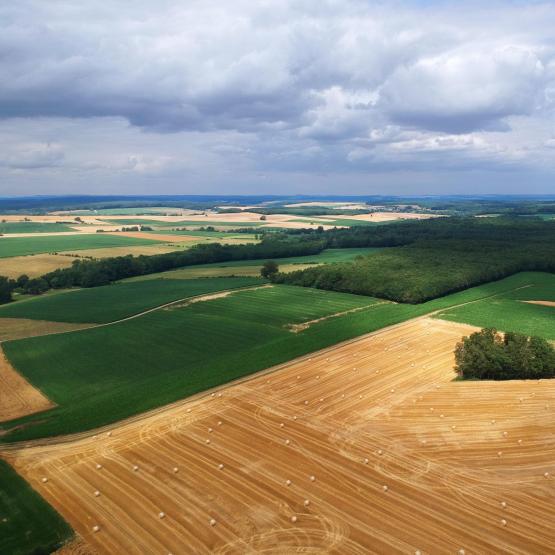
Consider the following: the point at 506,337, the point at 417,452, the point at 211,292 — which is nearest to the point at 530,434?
the point at 417,452

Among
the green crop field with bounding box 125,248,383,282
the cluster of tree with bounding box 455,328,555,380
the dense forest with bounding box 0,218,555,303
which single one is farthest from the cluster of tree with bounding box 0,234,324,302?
the cluster of tree with bounding box 455,328,555,380

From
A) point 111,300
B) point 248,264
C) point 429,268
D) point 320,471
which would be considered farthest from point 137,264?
point 320,471

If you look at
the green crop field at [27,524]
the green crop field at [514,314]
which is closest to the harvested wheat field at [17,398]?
the green crop field at [27,524]

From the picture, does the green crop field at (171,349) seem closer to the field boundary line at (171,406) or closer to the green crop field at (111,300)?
the field boundary line at (171,406)

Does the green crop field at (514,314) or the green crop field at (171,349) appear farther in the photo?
the green crop field at (514,314)

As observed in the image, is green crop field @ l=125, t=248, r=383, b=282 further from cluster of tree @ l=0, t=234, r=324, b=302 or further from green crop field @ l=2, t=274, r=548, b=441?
green crop field @ l=2, t=274, r=548, b=441
